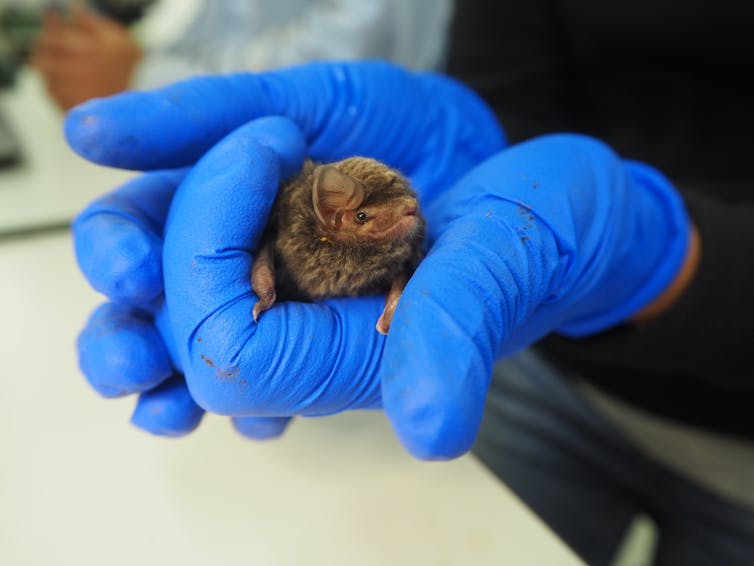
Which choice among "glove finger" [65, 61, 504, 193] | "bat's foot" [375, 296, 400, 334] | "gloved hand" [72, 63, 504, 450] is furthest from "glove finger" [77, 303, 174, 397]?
"bat's foot" [375, 296, 400, 334]

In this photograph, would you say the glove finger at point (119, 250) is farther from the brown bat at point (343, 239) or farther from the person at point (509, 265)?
the brown bat at point (343, 239)

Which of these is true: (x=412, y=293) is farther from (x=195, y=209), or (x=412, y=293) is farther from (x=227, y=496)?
(x=227, y=496)

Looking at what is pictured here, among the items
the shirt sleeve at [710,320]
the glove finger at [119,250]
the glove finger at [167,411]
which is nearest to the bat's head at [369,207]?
the glove finger at [119,250]

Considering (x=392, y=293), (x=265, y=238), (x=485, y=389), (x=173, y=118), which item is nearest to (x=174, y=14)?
(x=173, y=118)

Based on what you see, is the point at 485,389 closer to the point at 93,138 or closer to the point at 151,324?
the point at 151,324

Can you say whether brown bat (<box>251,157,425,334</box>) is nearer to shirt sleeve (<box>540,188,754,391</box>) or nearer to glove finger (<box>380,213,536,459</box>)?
glove finger (<box>380,213,536,459</box>)

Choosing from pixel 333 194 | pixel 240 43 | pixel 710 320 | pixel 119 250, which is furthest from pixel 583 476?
pixel 240 43
